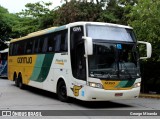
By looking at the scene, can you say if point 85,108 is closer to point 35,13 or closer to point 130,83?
point 130,83

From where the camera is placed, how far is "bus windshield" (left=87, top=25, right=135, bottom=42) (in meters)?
13.0

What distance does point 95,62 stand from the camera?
12633 mm

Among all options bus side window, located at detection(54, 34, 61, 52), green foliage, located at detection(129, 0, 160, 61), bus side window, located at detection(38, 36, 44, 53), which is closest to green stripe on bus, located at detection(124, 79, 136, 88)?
bus side window, located at detection(54, 34, 61, 52)

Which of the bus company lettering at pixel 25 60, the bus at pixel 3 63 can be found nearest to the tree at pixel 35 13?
the bus at pixel 3 63

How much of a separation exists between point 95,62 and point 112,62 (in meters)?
0.64

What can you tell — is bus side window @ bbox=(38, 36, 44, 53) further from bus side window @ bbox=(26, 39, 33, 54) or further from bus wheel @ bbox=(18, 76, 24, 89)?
→ bus wheel @ bbox=(18, 76, 24, 89)

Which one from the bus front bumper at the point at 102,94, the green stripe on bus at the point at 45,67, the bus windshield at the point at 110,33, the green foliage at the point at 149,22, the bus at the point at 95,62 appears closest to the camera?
the bus front bumper at the point at 102,94

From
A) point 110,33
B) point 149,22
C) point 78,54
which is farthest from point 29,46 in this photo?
point 110,33

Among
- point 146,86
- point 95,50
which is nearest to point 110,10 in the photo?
point 146,86

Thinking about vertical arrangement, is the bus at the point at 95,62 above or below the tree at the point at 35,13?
below

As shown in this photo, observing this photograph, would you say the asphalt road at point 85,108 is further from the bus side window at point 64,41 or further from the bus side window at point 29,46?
the bus side window at point 29,46

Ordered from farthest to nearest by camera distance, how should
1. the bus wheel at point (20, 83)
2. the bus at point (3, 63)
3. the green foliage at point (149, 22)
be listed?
the bus at point (3, 63)
the bus wheel at point (20, 83)
the green foliage at point (149, 22)

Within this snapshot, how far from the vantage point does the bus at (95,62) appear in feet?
41.0

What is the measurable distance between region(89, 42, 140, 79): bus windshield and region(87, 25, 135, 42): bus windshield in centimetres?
32
